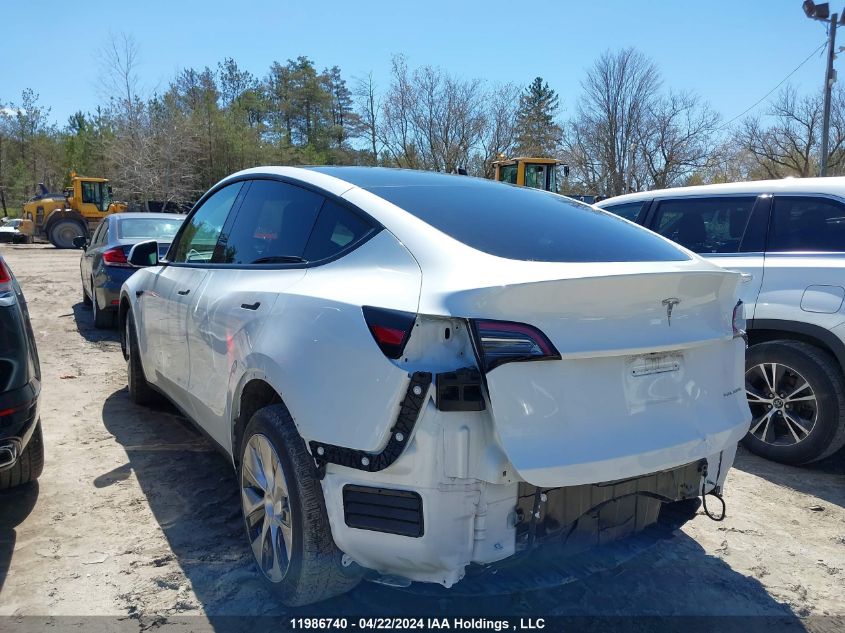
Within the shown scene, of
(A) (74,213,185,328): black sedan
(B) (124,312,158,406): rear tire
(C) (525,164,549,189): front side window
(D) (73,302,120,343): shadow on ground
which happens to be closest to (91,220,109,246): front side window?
(A) (74,213,185,328): black sedan

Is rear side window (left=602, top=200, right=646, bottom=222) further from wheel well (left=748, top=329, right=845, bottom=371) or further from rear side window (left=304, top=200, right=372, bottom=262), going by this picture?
rear side window (left=304, top=200, right=372, bottom=262)

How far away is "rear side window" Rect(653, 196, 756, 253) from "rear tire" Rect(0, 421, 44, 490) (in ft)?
15.0

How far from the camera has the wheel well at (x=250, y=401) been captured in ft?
8.73

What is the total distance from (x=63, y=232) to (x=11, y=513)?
27.2 meters

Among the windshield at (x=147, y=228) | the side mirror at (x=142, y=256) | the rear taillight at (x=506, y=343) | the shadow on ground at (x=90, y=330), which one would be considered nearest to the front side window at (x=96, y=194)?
the shadow on ground at (x=90, y=330)

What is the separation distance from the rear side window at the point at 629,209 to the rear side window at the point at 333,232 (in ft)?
11.4

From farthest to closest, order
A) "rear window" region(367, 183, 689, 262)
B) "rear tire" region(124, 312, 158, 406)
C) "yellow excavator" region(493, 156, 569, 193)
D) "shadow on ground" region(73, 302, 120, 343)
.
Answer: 1. "yellow excavator" region(493, 156, 569, 193)
2. "shadow on ground" region(73, 302, 120, 343)
3. "rear tire" region(124, 312, 158, 406)
4. "rear window" region(367, 183, 689, 262)

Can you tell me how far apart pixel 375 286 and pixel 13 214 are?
59.9m

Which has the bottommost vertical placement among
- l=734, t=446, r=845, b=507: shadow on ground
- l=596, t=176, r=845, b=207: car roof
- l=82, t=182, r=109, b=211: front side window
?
l=734, t=446, r=845, b=507: shadow on ground

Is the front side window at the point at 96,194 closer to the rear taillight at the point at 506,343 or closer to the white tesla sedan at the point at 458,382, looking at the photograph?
the white tesla sedan at the point at 458,382

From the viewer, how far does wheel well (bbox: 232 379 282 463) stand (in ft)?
8.73

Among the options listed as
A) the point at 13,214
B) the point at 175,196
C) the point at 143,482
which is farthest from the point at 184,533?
the point at 13,214

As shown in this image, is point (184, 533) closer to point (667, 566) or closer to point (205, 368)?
point (205, 368)

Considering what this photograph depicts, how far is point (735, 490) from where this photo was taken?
3.95 meters
